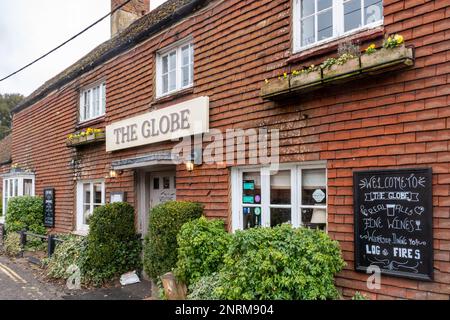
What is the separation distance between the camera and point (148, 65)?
368 inches

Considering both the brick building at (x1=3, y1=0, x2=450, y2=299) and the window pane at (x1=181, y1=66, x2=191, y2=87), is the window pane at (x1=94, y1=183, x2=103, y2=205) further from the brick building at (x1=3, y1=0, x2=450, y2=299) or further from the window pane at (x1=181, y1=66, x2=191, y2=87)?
the window pane at (x1=181, y1=66, x2=191, y2=87)

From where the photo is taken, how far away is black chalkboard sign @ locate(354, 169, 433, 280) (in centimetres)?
441

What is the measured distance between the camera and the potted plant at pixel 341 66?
4.89 m

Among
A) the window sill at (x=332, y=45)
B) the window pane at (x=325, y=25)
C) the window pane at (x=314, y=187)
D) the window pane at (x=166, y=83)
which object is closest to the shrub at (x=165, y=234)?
the window pane at (x=314, y=187)

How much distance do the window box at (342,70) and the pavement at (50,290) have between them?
16.9 ft

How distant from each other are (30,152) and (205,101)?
1078 cm

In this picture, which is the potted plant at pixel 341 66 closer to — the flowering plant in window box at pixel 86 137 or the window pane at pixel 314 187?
the window pane at pixel 314 187

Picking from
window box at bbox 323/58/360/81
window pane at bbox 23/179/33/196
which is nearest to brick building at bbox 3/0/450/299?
window box at bbox 323/58/360/81

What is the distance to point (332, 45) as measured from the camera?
543 centimetres

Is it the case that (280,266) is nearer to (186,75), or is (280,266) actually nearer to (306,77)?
(306,77)
